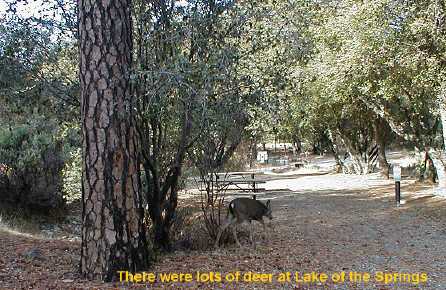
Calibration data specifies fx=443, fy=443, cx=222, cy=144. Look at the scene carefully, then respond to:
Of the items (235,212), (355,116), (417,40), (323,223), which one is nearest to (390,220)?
(323,223)

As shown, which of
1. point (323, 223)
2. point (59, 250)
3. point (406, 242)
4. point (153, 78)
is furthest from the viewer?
point (323, 223)

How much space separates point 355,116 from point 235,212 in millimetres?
16032

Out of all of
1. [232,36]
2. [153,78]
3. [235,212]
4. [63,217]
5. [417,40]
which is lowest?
[63,217]

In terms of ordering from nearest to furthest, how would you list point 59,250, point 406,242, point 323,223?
point 59,250
point 406,242
point 323,223

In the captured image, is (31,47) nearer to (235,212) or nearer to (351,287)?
(235,212)

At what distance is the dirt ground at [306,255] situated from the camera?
5.11 m

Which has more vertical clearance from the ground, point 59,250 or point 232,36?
point 232,36

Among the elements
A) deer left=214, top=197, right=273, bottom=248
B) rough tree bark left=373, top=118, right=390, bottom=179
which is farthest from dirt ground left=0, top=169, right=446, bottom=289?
rough tree bark left=373, top=118, right=390, bottom=179

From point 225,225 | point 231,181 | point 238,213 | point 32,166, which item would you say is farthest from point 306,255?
point 32,166

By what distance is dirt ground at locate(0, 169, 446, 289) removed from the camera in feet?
16.8

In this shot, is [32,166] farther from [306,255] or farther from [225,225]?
[306,255]

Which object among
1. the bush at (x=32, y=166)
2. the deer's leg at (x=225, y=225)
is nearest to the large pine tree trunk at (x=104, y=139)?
the deer's leg at (x=225, y=225)

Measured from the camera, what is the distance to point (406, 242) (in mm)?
8172

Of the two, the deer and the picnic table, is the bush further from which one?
the deer
